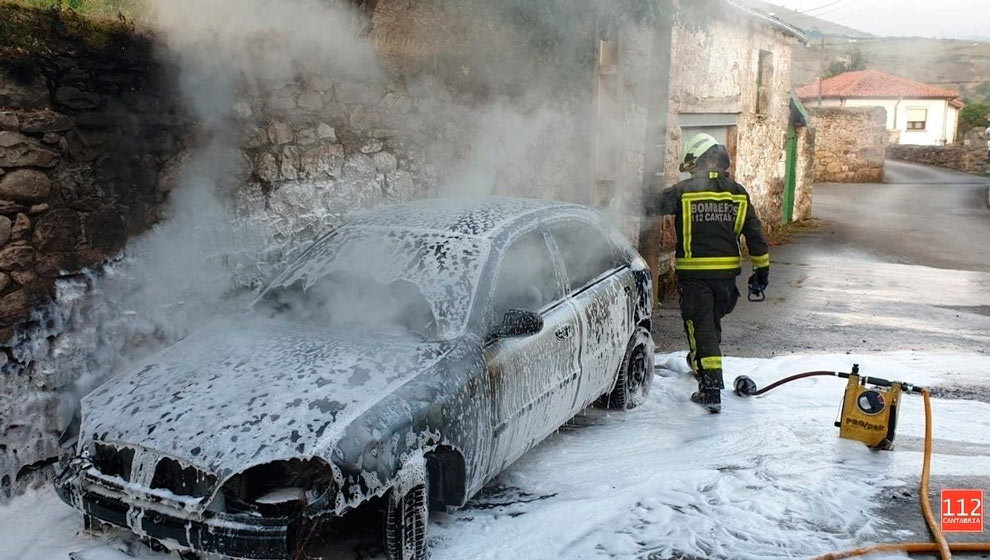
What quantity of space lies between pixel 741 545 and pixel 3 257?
3.82 meters

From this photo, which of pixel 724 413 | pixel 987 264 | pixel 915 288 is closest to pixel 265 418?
pixel 724 413

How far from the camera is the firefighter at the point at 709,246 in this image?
5711 millimetres

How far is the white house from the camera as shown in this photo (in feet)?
164

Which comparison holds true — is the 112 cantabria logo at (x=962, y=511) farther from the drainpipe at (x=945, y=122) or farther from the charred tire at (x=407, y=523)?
the drainpipe at (x=945, y=122)

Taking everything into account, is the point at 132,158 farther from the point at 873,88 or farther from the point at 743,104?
the point at 873,88

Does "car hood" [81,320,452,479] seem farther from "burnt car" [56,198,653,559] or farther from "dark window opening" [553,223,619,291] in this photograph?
"dark window opening" [553,223,619,291]

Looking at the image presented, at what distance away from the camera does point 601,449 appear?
4.97 metres

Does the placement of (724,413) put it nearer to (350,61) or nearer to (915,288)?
(350,61)

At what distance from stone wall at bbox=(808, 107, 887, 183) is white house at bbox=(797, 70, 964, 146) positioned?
890 inches

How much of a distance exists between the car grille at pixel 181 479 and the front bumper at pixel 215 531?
0.27 feet

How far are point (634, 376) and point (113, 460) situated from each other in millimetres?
3548

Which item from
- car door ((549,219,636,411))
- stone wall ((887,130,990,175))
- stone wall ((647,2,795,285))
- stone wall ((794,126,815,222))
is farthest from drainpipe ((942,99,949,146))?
car door ((549,219,636,411))

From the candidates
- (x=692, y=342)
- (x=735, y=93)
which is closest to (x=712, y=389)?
(x=692, y=342)

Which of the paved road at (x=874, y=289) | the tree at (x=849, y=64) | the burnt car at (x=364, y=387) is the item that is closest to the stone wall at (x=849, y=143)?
the paved road at (x=874, y=289)
